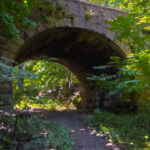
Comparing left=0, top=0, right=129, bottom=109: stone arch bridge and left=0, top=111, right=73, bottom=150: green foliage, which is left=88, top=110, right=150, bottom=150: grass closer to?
left=0, top=111, right=73, bottom=150: green foliage

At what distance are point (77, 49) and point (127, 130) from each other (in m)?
3.49

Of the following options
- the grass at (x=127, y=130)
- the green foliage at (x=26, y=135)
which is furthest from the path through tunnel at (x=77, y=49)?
the green foliage at (x=26, y=135)

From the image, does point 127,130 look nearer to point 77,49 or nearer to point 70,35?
point 70,35

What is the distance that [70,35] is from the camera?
5.09 m

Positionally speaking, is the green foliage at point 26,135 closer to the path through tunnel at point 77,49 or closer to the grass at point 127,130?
the grass at point 127,130

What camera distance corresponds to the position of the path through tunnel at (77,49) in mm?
4789

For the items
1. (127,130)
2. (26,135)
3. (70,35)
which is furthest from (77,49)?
(26,135)

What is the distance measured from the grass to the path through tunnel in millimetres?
1401

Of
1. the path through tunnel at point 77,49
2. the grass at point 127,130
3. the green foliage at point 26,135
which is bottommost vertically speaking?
the grass at point 127,130

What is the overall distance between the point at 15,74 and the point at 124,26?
249 cm

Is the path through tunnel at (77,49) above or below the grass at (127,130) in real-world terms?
above

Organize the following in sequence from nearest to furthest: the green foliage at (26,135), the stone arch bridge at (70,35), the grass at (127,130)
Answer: the green foliage at (26,135)
the grass at (127,130)
the stone arch bridge at (70,35)

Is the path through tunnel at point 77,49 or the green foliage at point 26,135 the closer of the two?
the green foliage at point 26,135

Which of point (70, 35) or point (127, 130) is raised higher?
point (70, 35)
